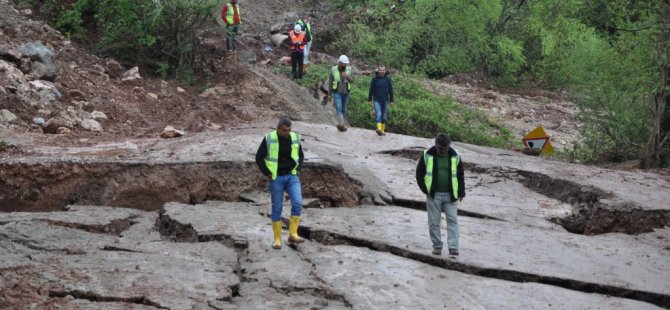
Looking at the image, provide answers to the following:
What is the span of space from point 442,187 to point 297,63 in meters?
12.7

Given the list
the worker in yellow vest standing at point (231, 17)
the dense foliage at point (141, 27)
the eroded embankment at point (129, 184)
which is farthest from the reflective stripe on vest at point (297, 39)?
the eroded embankment at point (129, 184)

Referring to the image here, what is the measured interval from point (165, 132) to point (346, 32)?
13885 mm

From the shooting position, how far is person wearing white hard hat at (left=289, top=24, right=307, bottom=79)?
20328mm

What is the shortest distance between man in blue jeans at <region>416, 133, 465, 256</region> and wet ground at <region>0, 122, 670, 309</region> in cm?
27

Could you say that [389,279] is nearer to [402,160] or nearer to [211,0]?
[402,160]

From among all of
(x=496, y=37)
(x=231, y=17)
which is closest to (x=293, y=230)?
(x=231, y=17)

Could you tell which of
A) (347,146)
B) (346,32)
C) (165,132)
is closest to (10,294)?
(165,132)

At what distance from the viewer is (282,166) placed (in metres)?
8.99

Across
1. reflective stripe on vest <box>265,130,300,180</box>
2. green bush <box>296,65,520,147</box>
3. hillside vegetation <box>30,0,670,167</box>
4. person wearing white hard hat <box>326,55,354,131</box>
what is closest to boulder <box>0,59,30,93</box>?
hillside vegetation <box>30,0,670,167</box>

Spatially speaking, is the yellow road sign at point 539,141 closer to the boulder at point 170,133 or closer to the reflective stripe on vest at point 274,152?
the boulder at point 170,133

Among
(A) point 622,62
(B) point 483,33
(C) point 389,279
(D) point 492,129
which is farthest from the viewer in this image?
(B) point 483,33

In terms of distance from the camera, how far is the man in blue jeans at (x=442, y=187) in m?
9.12

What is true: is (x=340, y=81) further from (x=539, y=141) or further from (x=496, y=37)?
(x=496, y=37)

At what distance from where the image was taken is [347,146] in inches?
566
